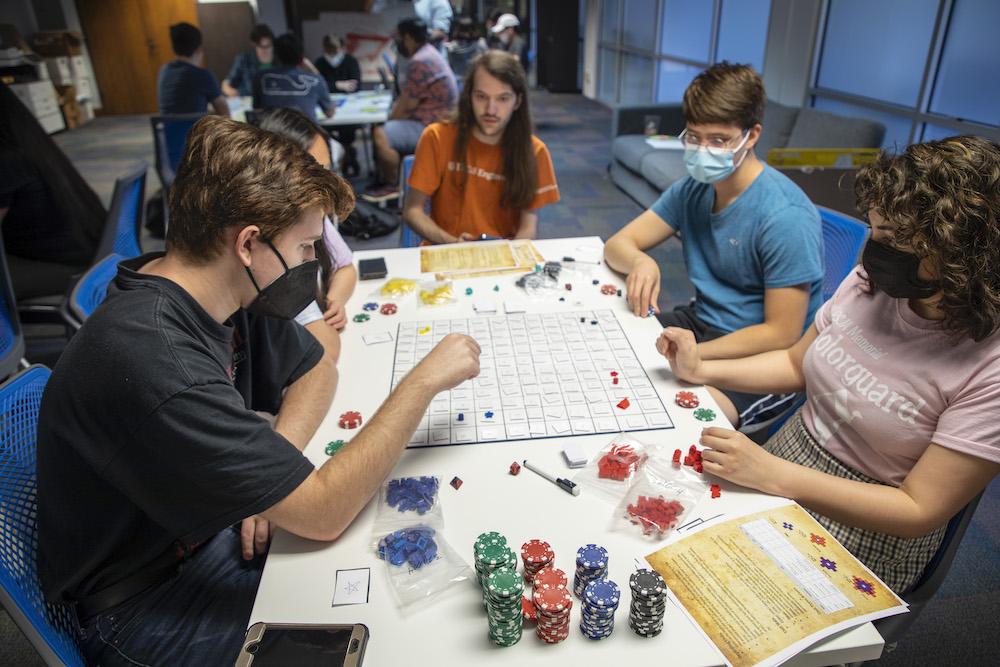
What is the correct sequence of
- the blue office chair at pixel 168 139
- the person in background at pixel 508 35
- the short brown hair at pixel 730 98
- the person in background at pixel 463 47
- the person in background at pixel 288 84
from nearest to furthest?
the short brown hair at pixel 730 98, the blue office chair at pixel 168 139, the person in background at pixel 288 84, the person in background at pixel 463 47, the person in background at pixel 508 35

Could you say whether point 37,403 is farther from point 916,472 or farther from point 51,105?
point 51,105

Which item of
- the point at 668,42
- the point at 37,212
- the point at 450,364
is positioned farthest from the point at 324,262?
the point at 668,42

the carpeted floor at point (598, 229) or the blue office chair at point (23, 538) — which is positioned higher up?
the blue office chair at point (23, 538)

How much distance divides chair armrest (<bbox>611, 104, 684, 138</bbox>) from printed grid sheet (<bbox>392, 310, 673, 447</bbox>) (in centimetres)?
439

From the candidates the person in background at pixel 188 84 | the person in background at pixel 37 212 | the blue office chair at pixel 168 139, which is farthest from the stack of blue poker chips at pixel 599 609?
the person in background at pixel 188 84

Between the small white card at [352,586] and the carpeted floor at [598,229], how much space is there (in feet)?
4.54

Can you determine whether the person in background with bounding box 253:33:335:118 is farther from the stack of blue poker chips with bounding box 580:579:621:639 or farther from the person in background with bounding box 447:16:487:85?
the stack of blue poker chips with bounding box 580:579:621:639

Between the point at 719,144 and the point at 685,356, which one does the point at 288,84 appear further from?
the point at 685,356

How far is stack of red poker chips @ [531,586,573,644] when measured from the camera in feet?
2.71

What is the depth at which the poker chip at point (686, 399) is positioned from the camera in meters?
1.34

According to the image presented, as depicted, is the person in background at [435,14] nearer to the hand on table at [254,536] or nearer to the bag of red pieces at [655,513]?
the hand on table at [254,536]

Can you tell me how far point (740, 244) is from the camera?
1819mm

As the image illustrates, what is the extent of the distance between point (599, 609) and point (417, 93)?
15.0 feet

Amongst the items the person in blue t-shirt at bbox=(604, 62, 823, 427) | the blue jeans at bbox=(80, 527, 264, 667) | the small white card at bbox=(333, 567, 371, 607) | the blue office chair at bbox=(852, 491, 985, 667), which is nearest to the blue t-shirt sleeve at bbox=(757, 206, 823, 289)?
the person in blue t-shirt at bbox=(604, 62, 823, 427)
